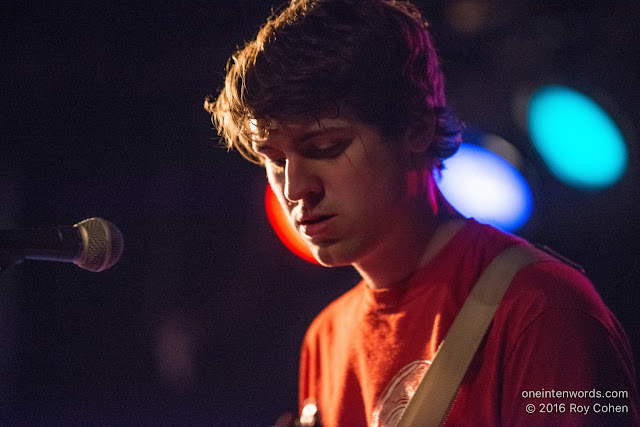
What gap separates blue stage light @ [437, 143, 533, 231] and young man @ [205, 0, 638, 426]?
1.60m

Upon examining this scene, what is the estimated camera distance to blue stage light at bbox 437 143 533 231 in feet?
11.3

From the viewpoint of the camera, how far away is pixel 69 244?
4.40ft

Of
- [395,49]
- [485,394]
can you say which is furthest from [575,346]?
[395,49]

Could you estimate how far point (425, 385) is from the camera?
1585 millimetres

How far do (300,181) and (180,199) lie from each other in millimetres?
2307

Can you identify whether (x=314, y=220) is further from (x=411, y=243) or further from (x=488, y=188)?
(x=488, y=188)

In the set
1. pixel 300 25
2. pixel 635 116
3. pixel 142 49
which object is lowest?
pixel 635 116

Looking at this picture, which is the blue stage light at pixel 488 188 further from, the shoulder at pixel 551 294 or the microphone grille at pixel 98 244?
the microphone grille at pixel 98 244

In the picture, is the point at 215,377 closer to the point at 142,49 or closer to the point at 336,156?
the point at 142,49

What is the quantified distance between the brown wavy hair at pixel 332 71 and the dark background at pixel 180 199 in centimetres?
129

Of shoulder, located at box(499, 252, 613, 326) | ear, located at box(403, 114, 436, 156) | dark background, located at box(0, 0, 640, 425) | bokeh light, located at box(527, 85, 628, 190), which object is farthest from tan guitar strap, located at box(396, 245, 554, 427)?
bokeh light, located at box(527, 85, 628, 190)

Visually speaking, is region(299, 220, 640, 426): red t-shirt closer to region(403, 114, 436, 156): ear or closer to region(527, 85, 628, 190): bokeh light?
region(403, 114, 436, 156): ear

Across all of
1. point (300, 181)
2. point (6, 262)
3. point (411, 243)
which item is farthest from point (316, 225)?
point (6, 262)

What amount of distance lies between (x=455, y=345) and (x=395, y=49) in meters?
0.95
